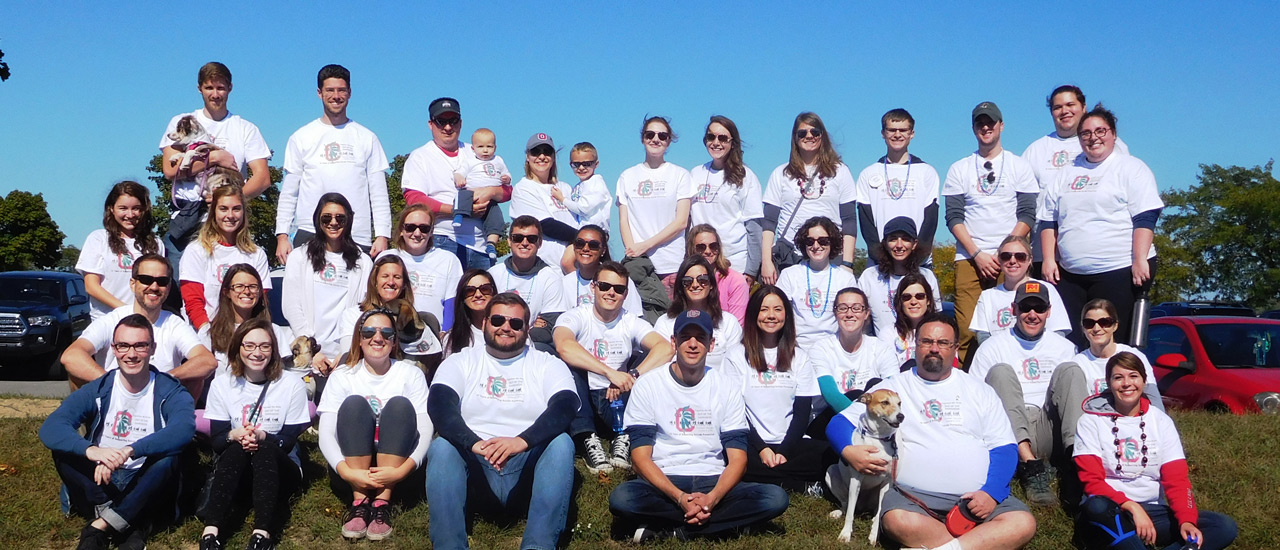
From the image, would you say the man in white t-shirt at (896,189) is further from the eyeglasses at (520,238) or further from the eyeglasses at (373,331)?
the eyeglasses at (373,331)

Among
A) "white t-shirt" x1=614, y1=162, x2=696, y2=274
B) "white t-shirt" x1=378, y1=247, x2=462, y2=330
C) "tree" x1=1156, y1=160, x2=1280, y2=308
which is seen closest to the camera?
"white t-shirt" x1=378, y1=247, x2=462, y2=330

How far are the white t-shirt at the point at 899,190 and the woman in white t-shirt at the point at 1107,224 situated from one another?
1.06 metres

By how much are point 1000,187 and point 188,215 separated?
6418 mm

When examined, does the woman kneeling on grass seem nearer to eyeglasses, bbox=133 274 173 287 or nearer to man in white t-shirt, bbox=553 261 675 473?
man in white t-shirt, bbox=553 261 675 473

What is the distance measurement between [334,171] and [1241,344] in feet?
29.0

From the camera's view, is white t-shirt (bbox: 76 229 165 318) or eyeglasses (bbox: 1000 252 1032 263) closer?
white t-shirt (bbox: 76 229 165 318)

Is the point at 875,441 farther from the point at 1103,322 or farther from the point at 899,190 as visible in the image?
the point at 899,190

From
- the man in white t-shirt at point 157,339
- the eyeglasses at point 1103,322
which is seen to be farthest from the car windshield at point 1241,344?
the man in white t-shirt at point 157,339

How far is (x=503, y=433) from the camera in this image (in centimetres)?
566

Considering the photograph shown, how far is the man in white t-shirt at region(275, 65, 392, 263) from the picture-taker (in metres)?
7.70

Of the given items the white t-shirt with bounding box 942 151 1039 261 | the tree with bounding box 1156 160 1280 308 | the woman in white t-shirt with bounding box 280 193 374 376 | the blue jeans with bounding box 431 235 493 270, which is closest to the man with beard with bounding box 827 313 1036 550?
the white t-shirt with bounding box 942 151 1039 261

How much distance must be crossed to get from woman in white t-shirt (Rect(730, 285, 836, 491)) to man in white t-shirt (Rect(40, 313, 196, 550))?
3357 mm

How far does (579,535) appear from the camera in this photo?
19.2 feet

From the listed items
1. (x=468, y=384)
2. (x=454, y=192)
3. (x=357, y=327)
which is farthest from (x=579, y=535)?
(x=454, y=192)
